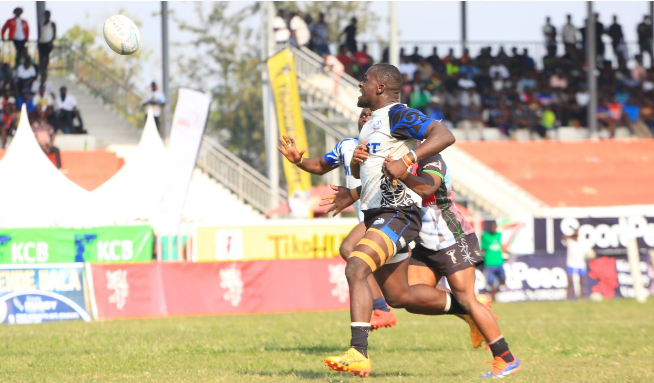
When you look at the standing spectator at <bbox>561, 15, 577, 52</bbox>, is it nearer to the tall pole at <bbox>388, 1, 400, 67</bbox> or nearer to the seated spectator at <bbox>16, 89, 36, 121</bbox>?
the tall pole at <bbox>388, 1, 400, 67</bbox>

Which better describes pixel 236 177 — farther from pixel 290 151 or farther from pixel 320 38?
pixel 290 151

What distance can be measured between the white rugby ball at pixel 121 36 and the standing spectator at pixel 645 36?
84.7 ft

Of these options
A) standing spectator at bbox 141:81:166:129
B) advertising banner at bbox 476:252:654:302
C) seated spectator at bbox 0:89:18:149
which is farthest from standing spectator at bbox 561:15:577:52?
seated spectator at bbox 0:89:18:149

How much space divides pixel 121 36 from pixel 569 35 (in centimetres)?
2495

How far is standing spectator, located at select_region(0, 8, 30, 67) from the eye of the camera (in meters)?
27.0

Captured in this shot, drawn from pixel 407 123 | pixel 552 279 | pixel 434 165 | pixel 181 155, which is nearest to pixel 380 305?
pixel 434 165

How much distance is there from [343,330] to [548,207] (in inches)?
602

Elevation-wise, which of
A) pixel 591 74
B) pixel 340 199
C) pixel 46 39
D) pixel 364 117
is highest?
pixel 46 39

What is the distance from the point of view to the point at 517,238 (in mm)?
23531

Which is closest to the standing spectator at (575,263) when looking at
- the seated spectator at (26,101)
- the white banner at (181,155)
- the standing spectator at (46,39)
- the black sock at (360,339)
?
the white banner at (181,155)

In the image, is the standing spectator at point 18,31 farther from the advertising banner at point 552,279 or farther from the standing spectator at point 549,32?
the standing spectator at point 549,32

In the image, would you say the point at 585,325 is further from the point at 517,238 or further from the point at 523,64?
the point at 523,64

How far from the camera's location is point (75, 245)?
20391mm

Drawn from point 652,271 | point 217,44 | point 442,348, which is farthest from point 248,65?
point 442,348
